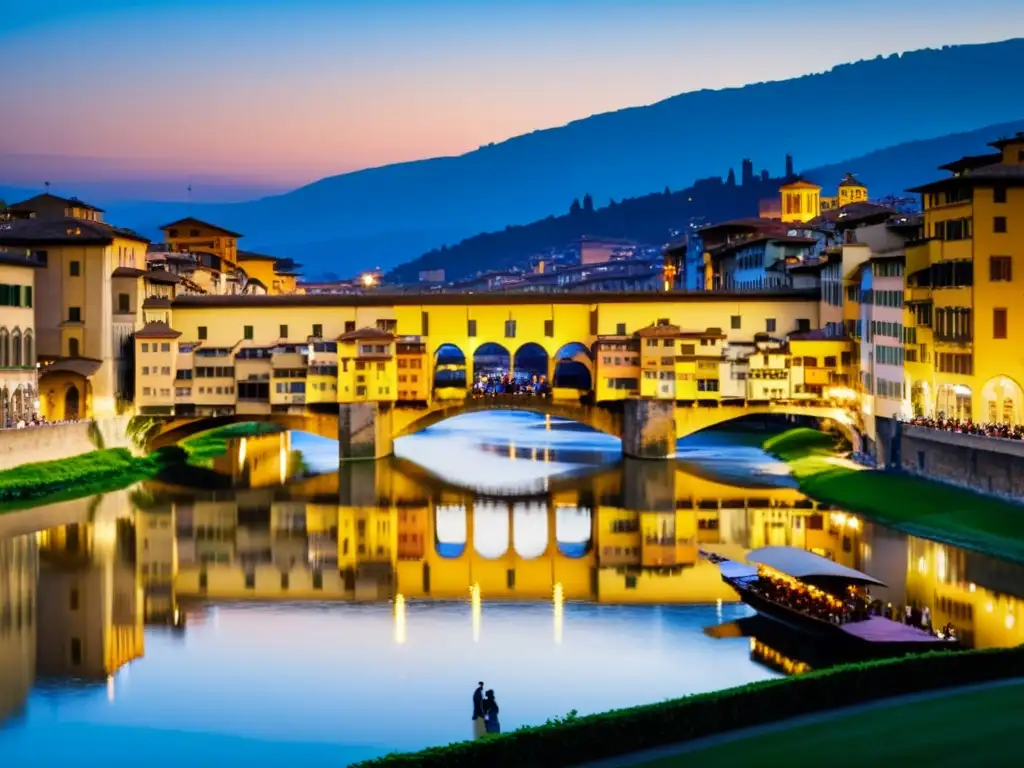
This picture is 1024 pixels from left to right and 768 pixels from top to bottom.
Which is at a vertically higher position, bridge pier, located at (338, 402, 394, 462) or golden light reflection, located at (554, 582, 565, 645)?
bridge pier, located at (338, 402, 394, 462)

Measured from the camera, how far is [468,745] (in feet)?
79.2

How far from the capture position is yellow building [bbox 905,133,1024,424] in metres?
60.3

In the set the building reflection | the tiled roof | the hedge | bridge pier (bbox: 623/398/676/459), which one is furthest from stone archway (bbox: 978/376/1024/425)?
the tiled roof

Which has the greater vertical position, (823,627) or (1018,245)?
(1018,245)

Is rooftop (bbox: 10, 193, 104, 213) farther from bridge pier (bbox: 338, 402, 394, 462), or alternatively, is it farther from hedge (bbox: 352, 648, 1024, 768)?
hedge (bbox: 352, 648, 1024, 768)

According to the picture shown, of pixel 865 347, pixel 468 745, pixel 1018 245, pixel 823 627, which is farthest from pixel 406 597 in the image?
→ pixel 865 347

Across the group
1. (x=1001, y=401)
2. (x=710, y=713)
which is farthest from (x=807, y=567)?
(x=1001, y=401)

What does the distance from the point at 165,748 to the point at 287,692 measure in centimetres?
463

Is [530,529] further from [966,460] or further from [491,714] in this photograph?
[491,714]

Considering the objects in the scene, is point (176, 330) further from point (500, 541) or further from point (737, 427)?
point (737, 427)

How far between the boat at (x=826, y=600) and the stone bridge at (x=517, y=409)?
1414 inches

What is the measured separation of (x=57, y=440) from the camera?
228ft

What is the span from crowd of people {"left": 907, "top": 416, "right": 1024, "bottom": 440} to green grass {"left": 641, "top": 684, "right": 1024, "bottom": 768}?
27.4 m

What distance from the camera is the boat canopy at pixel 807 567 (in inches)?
1519
